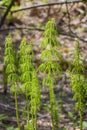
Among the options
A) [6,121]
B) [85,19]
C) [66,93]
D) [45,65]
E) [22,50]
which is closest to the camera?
[45,65]

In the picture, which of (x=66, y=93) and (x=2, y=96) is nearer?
(x=2, y=96)

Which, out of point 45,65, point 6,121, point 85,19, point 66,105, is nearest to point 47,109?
point 66,105

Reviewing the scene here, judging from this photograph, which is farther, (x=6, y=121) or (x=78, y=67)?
(x=6, y=121)

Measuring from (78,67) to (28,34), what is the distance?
4987 mm

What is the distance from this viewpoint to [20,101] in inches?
187

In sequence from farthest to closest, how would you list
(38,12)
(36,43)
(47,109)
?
(38,12), (36,43), (47,109)

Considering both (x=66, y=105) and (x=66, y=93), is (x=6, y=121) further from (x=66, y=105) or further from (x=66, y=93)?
(x=66, y=93)

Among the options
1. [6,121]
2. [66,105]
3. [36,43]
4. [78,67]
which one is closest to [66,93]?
[66,105]

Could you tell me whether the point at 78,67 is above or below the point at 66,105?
above

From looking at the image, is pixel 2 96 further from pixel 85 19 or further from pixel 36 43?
pixel 85 19

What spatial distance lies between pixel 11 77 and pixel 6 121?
4.39 feet

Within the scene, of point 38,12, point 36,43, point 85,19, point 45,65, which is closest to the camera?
point 45,65

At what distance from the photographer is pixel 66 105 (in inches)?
187

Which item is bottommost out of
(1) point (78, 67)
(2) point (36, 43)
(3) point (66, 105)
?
(3) point (66, 105)
